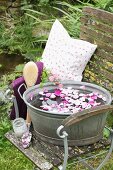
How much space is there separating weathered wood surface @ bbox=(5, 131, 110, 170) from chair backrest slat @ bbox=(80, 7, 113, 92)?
70 centimetres

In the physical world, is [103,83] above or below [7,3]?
above

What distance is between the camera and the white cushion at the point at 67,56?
312 centimetres

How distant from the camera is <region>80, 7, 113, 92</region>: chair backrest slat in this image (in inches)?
121

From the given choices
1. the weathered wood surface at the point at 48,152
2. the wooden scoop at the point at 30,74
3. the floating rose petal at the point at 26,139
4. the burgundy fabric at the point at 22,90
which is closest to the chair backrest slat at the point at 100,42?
the burgundy fabric at the point at 22,90

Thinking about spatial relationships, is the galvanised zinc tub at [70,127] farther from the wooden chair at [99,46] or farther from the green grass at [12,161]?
the green grass at [12,161]

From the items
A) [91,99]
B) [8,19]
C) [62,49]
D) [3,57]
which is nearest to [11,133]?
[91,99]

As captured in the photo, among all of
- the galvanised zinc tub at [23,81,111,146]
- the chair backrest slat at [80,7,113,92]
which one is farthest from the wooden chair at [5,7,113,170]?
the galvanised zinc tub at [23,81,111,146]

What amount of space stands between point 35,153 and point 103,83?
92cm

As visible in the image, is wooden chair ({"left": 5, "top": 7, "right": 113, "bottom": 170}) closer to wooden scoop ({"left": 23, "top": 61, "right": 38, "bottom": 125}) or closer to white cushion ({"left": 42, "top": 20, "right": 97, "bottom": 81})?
white cushion ({"left": 42, "top": 20, "right": 97, "bottom": 81})

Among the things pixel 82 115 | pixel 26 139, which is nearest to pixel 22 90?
pixel 26 139

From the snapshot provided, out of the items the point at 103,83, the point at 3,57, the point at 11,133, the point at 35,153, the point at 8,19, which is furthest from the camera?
the point at 8,19

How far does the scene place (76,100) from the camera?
2691 millimetres

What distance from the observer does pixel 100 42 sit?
3139 millimetres

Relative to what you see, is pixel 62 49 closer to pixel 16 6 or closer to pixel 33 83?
pixel 33 83
